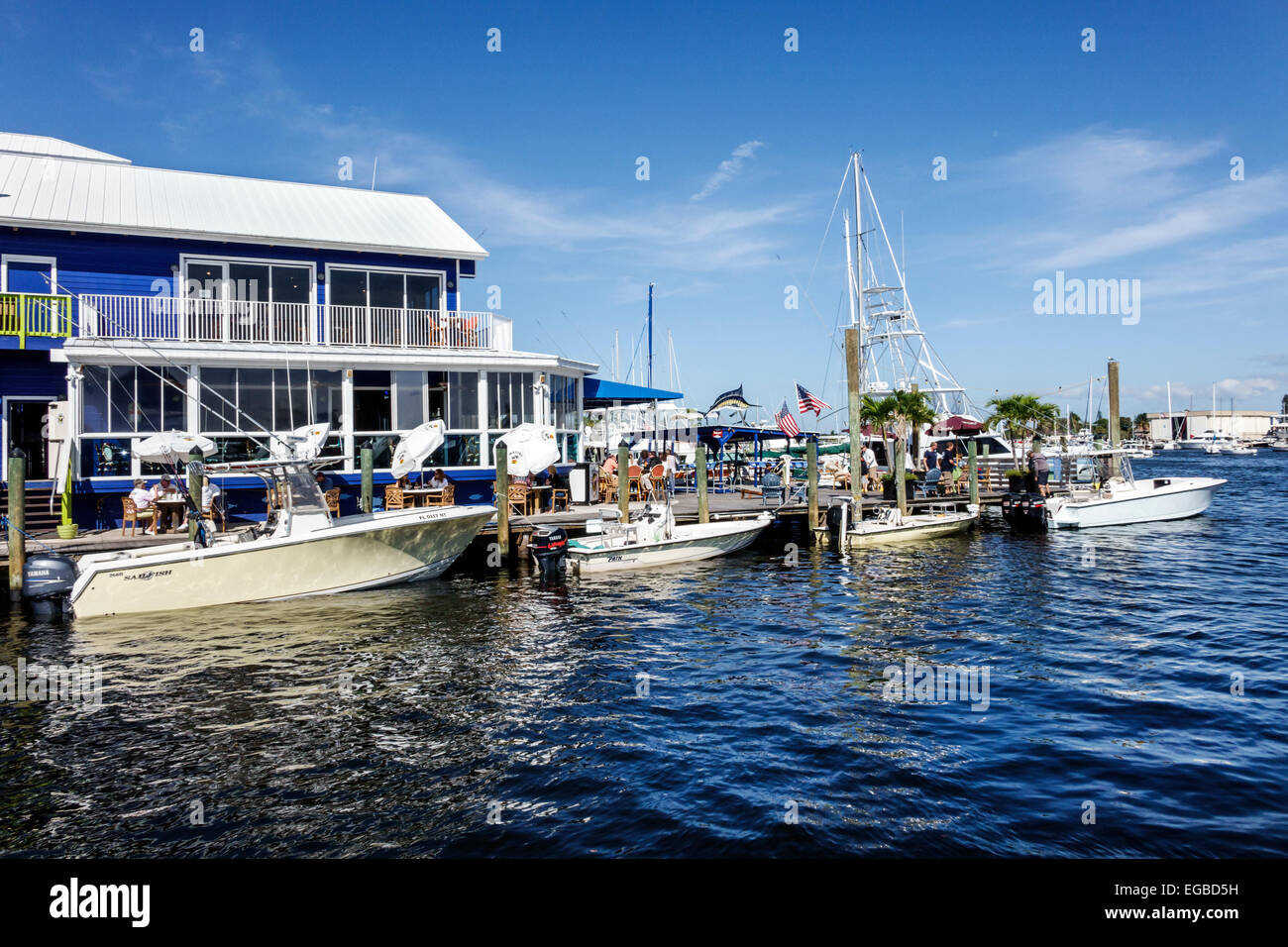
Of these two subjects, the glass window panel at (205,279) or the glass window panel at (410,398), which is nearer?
the glass window panel at (410,398)

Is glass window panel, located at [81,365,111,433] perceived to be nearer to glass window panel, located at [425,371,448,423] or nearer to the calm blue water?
the calm blue water

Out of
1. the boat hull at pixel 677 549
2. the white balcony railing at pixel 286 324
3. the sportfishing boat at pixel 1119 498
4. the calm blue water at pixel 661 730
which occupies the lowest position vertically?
the calm blue water at pixel 661 730

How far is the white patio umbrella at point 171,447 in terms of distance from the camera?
18391 millimetres

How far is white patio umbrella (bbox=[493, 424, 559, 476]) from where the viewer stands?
2055 centimetres

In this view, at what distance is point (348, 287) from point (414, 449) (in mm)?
7052

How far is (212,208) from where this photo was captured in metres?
24.0

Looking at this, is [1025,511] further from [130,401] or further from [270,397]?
[130,401]

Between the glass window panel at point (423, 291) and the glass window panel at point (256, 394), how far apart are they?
5189 millimetres

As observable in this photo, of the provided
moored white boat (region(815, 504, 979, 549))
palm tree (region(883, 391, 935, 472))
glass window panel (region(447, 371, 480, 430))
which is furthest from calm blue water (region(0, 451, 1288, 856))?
palm tree (region(883, 391, 935, 472))

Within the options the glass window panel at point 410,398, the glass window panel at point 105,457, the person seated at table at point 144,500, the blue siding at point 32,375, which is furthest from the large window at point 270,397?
the blue siding at point 32,375

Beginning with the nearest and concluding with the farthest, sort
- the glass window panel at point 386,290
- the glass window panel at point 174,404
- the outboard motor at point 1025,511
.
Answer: the glass window panel at point 174,404 → the glass window panel at point 386,290 → the outboard motor at point 1025,511

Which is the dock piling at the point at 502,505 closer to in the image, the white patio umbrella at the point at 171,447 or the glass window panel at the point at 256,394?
the glass window panel at the point at 256,394

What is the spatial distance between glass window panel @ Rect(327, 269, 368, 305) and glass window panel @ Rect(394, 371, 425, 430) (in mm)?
3570
